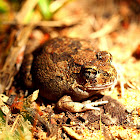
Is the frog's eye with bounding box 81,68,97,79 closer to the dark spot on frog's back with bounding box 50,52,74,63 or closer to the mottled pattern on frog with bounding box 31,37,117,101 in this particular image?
the mottled pattern on frog with bounding box 31,37,117,101

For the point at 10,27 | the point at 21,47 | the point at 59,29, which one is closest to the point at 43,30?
the point at 59,29

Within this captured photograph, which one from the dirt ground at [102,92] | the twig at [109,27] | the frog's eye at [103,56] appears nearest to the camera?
the dirt ground at [102,92]

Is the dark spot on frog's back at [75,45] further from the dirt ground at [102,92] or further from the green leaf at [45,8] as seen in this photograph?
the green leaf at [45,8]

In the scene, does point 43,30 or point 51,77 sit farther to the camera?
point 43,30

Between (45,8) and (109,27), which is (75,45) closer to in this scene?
(45,8)

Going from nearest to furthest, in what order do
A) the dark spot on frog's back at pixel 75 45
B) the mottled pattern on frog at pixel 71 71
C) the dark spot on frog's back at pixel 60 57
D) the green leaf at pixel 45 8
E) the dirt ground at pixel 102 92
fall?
the dirt ground at pixel 102 92, the mottled pattern on frog at pixel 71 71, the dark spot on frog's back at pixel 60 57, the dark spot on frog's back at pixel 75 45, the green leaf at pixel 45 8

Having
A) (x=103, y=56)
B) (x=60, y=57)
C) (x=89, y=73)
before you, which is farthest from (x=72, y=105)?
(x=103, y=56)

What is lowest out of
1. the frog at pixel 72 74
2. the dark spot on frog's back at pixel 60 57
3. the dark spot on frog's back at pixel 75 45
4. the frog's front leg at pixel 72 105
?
the frog's front leg at pixel 72 105

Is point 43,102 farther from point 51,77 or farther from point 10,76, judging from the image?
point 10,76

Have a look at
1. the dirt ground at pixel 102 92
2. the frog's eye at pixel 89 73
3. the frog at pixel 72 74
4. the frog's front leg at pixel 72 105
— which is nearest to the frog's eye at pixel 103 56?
the frog at pixel 72 74
